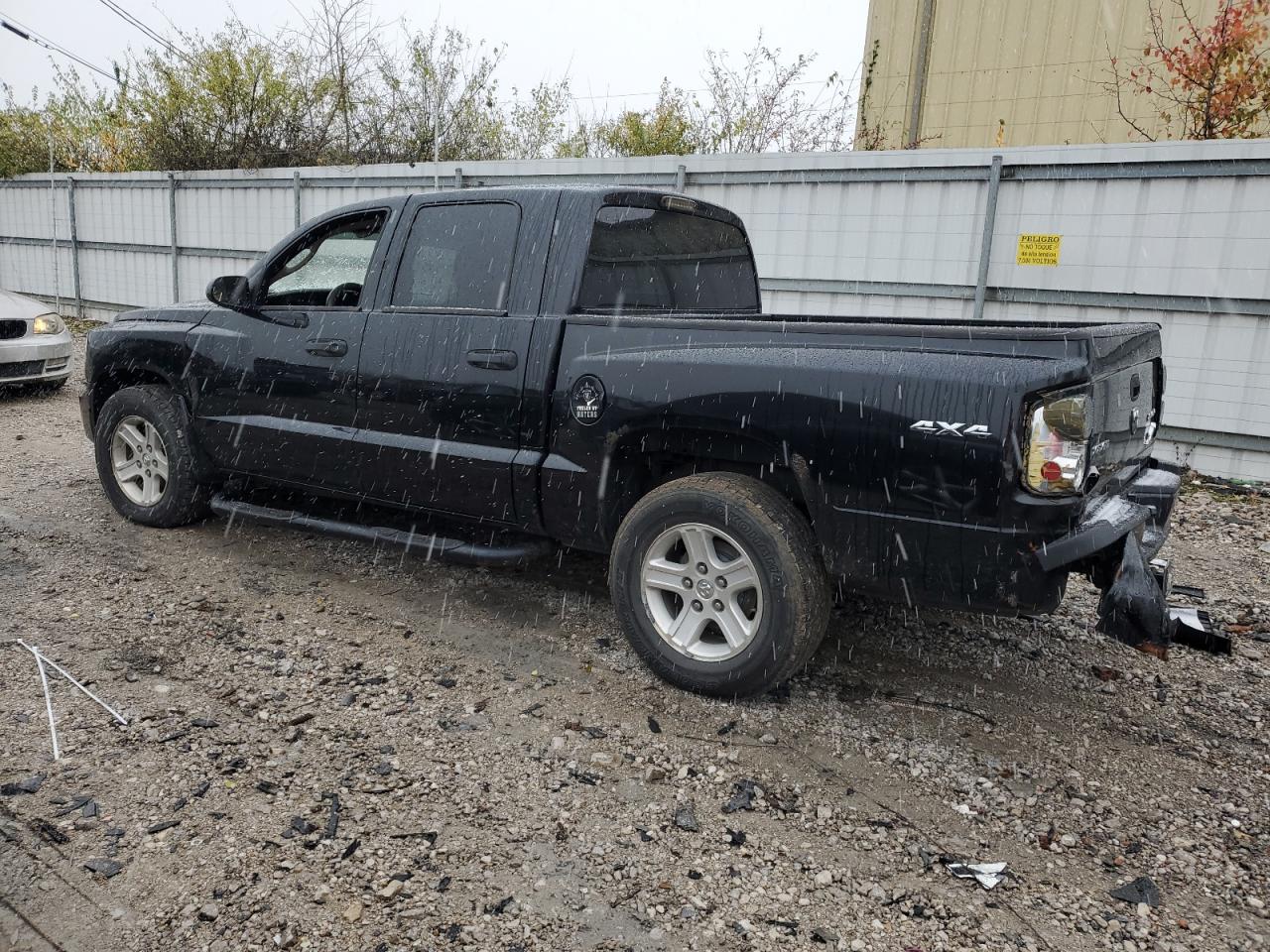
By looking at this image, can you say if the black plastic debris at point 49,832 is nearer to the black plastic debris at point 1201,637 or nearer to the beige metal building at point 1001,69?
the black plastic debris at point 1201,637

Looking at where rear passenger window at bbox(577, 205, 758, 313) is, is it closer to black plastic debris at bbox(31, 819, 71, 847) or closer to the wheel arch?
the wheel arch

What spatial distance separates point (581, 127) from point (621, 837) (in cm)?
1585

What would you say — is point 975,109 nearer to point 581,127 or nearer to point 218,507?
point 581,127

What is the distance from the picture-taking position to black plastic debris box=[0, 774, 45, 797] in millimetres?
2689

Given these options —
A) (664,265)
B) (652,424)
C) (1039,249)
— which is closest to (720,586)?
(652,424)

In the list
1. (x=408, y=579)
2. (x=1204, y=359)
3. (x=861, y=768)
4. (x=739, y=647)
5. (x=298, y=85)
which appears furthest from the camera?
(x=298, y=85)

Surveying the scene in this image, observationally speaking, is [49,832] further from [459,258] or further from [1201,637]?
[1201,637]

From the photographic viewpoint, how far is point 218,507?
4.73 metres

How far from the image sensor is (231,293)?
4.60m

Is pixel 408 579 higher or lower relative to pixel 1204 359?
lower

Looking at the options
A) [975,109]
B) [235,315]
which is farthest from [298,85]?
[235,315]

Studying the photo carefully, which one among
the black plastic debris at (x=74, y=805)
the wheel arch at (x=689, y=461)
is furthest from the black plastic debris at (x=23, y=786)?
the wheel arch at (x=689, y=461)

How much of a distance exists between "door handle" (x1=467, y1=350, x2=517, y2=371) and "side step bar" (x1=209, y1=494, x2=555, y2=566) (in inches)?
30.3

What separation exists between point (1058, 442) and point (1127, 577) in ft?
1.57
